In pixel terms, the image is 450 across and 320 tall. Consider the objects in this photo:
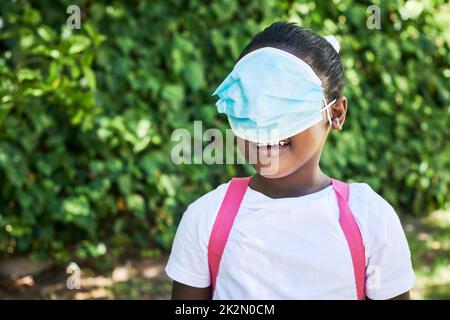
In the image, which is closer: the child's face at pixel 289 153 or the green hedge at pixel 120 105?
the child's face at pixel 289 153

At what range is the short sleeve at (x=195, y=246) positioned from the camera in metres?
2.04

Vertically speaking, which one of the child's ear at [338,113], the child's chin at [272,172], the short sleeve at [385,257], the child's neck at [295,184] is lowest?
the short sleeve at [385,257]

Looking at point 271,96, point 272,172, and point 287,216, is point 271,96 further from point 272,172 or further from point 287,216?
point 287,216

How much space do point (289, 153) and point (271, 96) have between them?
17 cm

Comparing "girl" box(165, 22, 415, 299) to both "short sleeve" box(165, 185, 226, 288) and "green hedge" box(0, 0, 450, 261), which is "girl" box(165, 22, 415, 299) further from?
"green hedge" box(0, 0, 450, 261)

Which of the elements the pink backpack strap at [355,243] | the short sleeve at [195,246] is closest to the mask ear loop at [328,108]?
the pink backpack strap at [355,243]

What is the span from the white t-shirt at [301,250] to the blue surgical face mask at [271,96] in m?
0.21

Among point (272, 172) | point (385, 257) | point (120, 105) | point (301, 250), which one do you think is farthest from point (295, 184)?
point (120, 105)

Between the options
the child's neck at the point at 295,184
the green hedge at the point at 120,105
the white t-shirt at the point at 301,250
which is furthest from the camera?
the green hedge at the point at 120,105

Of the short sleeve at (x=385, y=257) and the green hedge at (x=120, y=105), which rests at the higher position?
the green hedge at (x=120, y=105)

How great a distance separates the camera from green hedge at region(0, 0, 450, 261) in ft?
12.8

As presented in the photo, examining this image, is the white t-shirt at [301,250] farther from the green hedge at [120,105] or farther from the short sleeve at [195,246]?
the green hedge at [120,105]

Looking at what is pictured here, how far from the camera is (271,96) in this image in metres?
1.96

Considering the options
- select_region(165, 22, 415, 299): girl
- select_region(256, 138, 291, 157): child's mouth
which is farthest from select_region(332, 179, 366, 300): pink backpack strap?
select_region(256, 138, 291, 157): child's mouth
